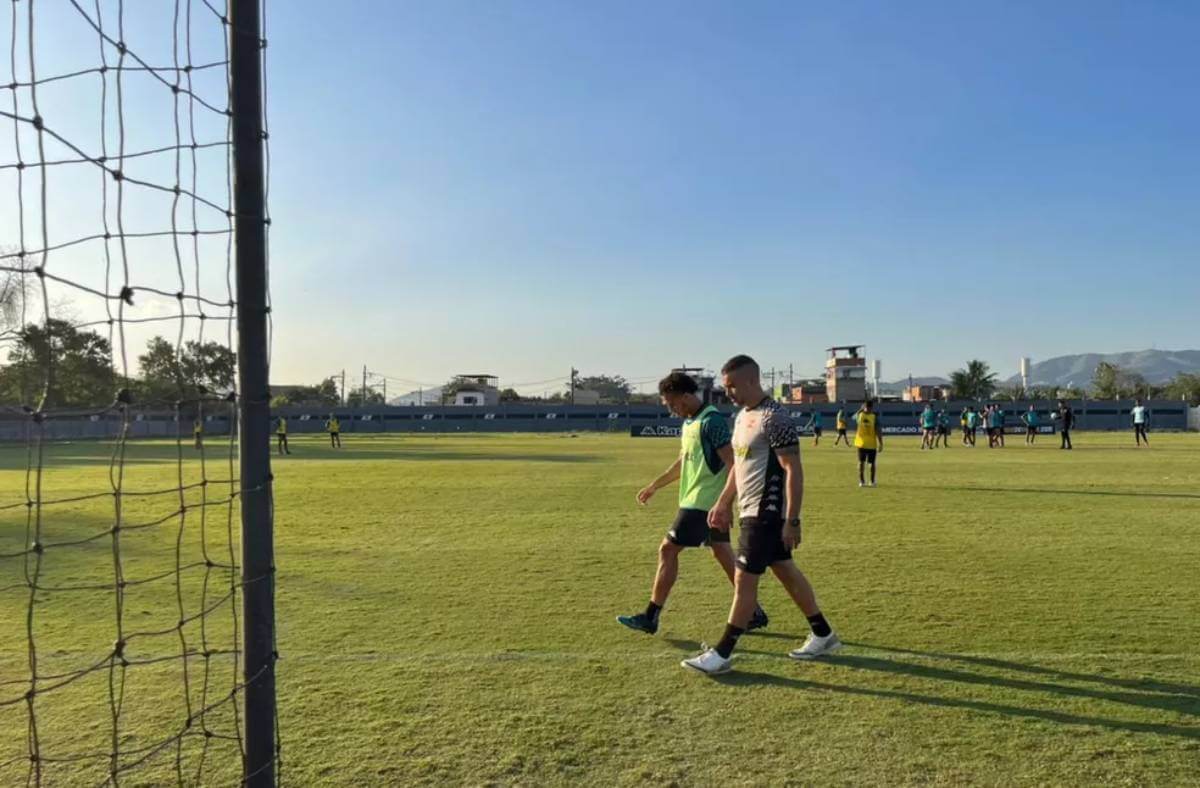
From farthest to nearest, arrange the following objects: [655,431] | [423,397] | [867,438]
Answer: [423,397], [655,431], [867,438]

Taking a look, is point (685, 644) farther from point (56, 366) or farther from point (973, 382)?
point (973, 382)

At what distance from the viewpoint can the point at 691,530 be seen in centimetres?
536

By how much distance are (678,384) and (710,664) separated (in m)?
1.87

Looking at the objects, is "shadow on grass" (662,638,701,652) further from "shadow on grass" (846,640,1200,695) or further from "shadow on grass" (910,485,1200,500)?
"shadow on grass" (910,485,1200,500)

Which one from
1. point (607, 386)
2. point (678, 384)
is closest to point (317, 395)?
point (607, 386)

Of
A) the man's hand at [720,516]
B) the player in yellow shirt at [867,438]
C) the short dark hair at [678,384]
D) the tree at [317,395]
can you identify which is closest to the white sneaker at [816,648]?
the man's hand at [720,516]

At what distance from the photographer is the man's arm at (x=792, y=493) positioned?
4496 mm

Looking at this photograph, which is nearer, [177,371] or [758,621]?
→ [177,371]

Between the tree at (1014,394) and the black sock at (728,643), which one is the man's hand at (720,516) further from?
the tree at (1014,394)

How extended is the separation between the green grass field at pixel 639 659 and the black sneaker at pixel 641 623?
10 cm

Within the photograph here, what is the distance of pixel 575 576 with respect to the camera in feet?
23.1

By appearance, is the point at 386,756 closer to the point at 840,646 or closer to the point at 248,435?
the point at 248,435

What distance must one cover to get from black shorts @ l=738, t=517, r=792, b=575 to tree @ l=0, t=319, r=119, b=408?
11.0 feet

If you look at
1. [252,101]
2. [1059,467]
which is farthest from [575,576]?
[1059,467]
